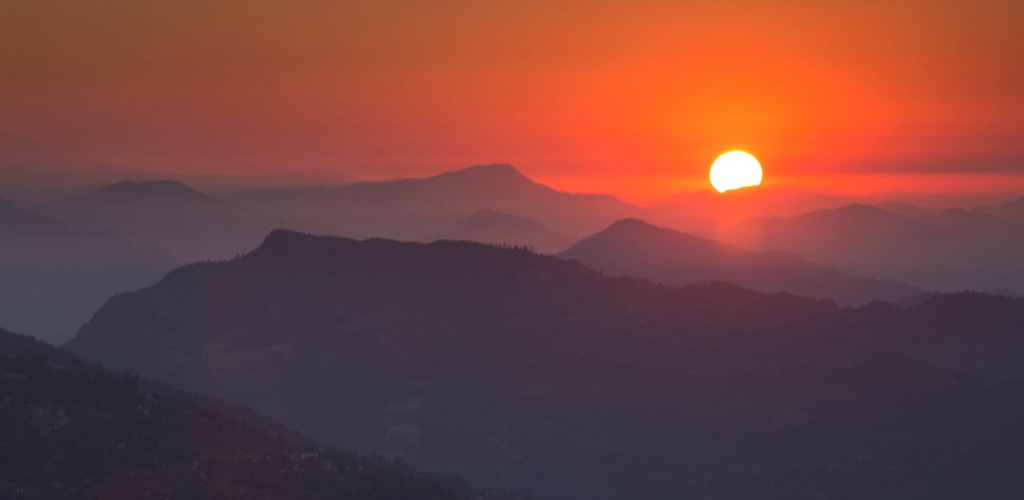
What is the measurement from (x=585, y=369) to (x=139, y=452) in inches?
2519

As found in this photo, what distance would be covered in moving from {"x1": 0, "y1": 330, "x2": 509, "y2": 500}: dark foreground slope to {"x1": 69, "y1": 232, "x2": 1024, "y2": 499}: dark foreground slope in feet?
103

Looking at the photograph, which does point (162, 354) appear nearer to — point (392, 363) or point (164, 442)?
point (392, 363)

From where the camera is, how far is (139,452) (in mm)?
65312

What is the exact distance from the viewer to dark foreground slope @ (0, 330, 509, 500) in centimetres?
6088

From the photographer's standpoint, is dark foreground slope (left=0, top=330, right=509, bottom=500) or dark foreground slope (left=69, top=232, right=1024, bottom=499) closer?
dark foreground slope (left=0, top=330, right=509, bottom=500)

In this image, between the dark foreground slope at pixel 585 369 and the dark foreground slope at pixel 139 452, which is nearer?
the dark foreground slope at pixel 139 452

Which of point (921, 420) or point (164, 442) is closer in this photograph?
point (164, 442)

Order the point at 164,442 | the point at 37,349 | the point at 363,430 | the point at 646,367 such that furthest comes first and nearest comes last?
the point at 646,367 < the point at 363,430 < the point at 37,349 < the point at 164,442

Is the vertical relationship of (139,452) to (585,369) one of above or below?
above

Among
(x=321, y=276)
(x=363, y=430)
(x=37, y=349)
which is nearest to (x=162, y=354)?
(x=321, y=276)

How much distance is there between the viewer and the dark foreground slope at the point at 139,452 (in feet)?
200

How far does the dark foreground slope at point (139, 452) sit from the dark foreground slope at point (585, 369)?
31506 millimetres

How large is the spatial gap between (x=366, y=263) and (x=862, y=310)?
62.6 m

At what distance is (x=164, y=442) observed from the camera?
68062 millimetres
